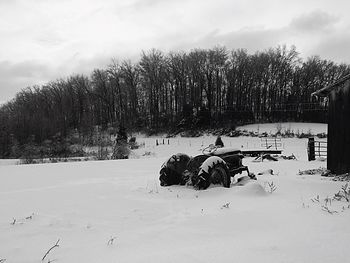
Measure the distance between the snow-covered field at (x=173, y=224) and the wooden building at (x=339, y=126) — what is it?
3.26 meters

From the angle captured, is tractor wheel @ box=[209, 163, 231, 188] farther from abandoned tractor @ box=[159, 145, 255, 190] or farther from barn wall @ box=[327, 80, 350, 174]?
barn wall @ box=[327, 80, 350, 174]

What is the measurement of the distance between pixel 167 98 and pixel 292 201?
55.9m

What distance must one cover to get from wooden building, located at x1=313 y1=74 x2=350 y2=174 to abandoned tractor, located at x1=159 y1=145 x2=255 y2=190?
4.22 metres

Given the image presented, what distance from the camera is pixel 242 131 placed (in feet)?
150

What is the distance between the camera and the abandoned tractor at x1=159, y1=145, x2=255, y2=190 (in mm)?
7340

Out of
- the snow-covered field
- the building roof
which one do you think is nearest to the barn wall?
the building roof

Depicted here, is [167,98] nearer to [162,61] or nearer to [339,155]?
[162,61]

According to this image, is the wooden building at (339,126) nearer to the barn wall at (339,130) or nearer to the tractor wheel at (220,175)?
the barn wall at (339,130)

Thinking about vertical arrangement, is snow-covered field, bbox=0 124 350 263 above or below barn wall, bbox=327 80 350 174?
below

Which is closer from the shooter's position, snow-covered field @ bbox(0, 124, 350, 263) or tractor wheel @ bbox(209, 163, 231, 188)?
snow-covered field @ bbox(0, 124, 350, 263)

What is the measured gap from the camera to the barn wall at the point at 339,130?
1068cm

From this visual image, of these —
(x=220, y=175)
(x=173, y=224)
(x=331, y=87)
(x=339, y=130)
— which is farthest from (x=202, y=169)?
(x=331, y=87)

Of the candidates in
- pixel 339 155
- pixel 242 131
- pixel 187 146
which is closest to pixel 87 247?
pixel 339 155

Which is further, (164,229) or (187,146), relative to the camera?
(187,146)
